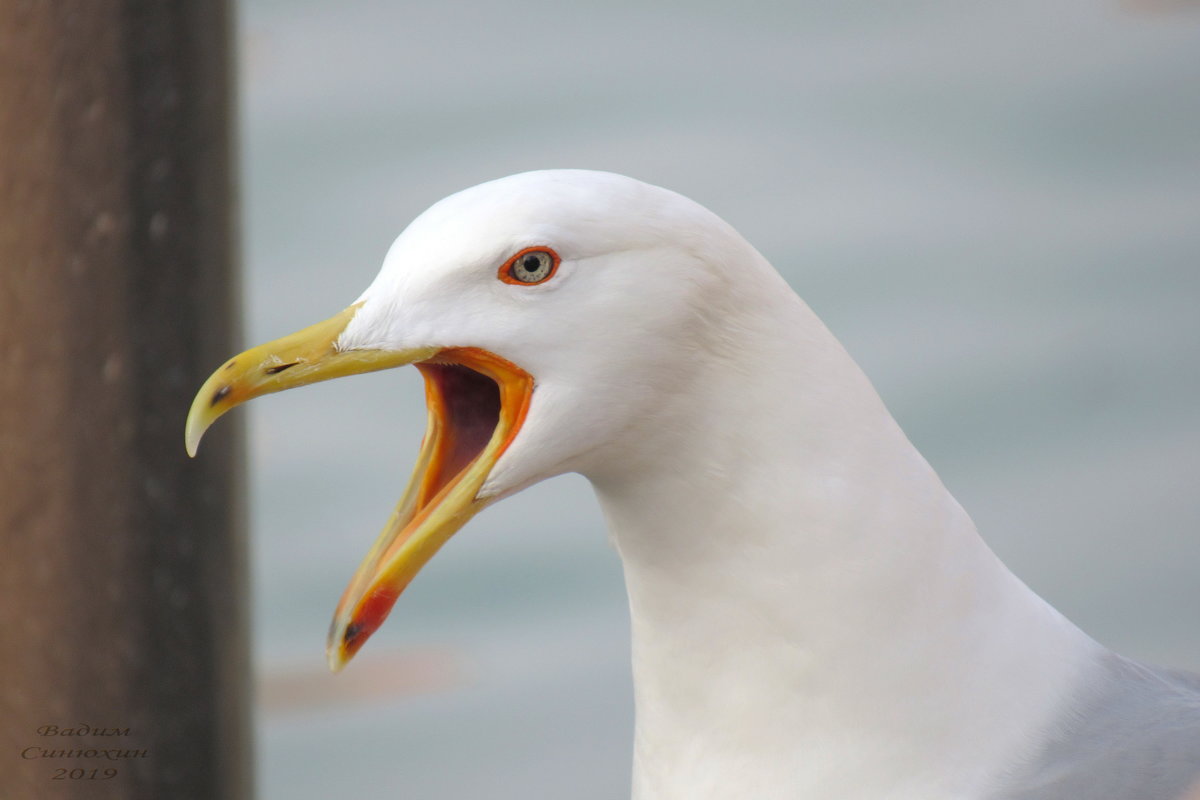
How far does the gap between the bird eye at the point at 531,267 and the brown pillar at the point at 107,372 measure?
314 millimetres

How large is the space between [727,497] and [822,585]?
0.06 meters

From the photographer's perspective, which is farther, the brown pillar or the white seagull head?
the brown pillar

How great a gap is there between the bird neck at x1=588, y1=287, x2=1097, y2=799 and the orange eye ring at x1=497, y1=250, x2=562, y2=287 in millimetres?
91

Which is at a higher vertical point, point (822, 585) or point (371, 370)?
point (371, 370)

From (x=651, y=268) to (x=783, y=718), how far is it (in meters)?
0.24

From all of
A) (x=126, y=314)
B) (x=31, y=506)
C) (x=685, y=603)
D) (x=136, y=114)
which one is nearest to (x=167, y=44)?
(x=136, y=114)

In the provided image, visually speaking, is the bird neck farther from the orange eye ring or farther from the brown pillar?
the brown pillar

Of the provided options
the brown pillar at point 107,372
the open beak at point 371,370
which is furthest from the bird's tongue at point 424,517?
the brown pillar at point 107,372

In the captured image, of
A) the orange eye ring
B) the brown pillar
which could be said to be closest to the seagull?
the orange eye ring

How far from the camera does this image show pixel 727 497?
0.71 m

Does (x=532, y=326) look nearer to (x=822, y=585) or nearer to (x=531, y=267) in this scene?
(x=531, y=267)

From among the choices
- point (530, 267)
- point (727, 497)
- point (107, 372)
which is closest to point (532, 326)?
point (530, 267)

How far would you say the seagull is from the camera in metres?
0.66

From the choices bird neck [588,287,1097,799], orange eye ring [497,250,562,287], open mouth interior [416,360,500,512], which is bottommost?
bird neck [588,287,1097,799]
